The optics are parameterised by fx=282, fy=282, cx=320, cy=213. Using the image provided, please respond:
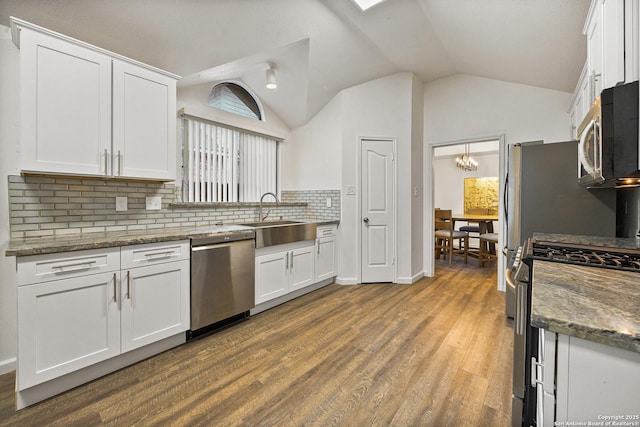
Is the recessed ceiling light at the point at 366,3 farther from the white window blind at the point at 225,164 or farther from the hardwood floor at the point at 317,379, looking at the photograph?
the hardwood floor at the point at 317,379

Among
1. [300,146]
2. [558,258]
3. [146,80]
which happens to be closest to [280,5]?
[146,80]

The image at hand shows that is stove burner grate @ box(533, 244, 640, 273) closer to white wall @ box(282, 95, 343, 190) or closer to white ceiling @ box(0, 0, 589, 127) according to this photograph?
white ceiling @ box(0, 0, 589, 127)

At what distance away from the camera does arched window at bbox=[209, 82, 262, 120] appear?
3.27 m

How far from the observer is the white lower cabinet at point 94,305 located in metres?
1.51

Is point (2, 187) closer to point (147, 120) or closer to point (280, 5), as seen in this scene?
point (147, 120)

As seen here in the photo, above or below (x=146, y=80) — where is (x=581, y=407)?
below

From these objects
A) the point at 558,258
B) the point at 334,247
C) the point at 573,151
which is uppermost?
the point at 573,151

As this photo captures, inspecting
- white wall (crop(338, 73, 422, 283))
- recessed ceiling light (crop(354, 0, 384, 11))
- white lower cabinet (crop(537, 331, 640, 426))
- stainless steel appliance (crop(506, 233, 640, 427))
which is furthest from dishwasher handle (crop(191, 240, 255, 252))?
recessed ceiling light (crop(354, 0, 384, 11))

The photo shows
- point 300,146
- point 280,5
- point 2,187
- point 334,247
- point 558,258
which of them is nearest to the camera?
point 558,258

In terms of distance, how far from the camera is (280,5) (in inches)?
90.0

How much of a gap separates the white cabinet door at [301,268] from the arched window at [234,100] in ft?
6.18

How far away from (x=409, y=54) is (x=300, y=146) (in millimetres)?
1790

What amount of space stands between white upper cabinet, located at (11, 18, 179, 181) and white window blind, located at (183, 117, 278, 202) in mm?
752

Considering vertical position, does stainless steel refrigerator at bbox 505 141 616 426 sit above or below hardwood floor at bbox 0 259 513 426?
above
